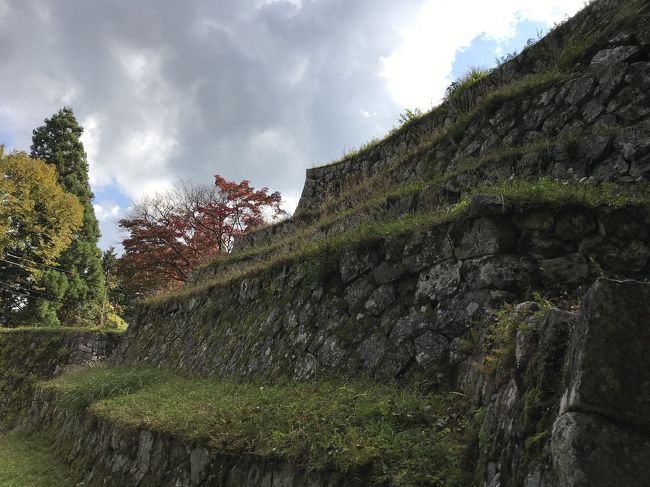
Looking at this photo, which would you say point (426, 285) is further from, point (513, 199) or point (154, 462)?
point (154, 462)

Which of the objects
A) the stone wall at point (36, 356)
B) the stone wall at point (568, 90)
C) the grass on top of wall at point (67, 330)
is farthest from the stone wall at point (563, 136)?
the grass on top of wall at point (67, 330)

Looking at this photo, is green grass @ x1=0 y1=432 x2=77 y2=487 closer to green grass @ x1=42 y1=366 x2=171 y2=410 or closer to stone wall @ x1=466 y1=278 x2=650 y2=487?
green grass @ x1=42 y1=366 x2=171 y2=410

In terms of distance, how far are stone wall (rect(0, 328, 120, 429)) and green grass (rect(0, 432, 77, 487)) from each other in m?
8.87

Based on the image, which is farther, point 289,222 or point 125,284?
point 125,284

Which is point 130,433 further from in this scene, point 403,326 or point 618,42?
point 618,42

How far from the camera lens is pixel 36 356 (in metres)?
20.8

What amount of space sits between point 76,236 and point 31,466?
75.1 ft

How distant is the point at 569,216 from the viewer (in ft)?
16.0

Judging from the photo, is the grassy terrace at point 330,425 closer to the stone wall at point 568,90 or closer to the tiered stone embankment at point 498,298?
the tiered stone embankment at point 498,298

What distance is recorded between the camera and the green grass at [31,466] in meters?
7.38

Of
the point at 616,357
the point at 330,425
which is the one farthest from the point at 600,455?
the point at 330,425

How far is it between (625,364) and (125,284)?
969 inches

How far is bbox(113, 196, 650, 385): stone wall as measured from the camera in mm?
4629

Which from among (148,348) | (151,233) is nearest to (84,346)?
(151,233)
